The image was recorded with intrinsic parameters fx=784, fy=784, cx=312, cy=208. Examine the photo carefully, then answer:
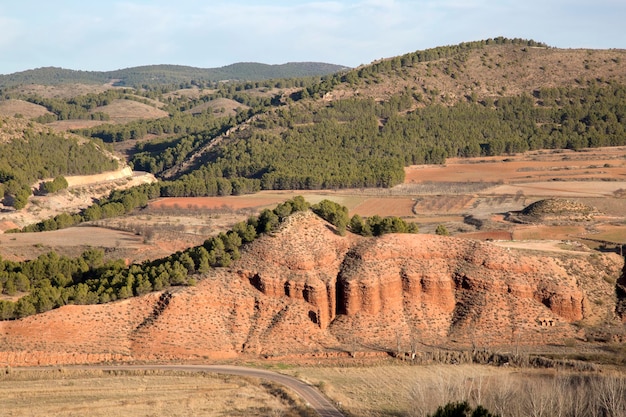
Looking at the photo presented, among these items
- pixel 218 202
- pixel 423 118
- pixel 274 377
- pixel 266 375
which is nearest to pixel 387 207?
pixel 218 202

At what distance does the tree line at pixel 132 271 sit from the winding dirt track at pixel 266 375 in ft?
23.6

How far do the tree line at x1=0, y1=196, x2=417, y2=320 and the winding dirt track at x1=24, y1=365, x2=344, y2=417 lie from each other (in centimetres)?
720

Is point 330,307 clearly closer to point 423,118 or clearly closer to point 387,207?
point 387,207

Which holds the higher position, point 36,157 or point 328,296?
point 36,157

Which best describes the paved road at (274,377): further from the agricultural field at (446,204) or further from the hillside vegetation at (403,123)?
the hillside vegetation at (403,123)

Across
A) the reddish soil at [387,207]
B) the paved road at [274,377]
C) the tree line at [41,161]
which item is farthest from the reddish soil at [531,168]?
the paved road at [274,377]

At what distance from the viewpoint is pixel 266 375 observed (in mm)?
49781

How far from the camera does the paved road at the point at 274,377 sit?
147 ft

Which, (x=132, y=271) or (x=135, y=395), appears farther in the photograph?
(x=132, y=271)

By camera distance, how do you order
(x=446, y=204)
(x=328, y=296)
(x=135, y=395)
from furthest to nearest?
(x=446, y=204)
(x=328, y=296)
(x=135, y=395)

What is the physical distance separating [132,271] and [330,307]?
15.8 metres

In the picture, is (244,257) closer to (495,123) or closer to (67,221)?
(67,221)

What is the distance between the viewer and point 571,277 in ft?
203

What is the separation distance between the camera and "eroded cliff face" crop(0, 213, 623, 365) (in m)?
53.5
